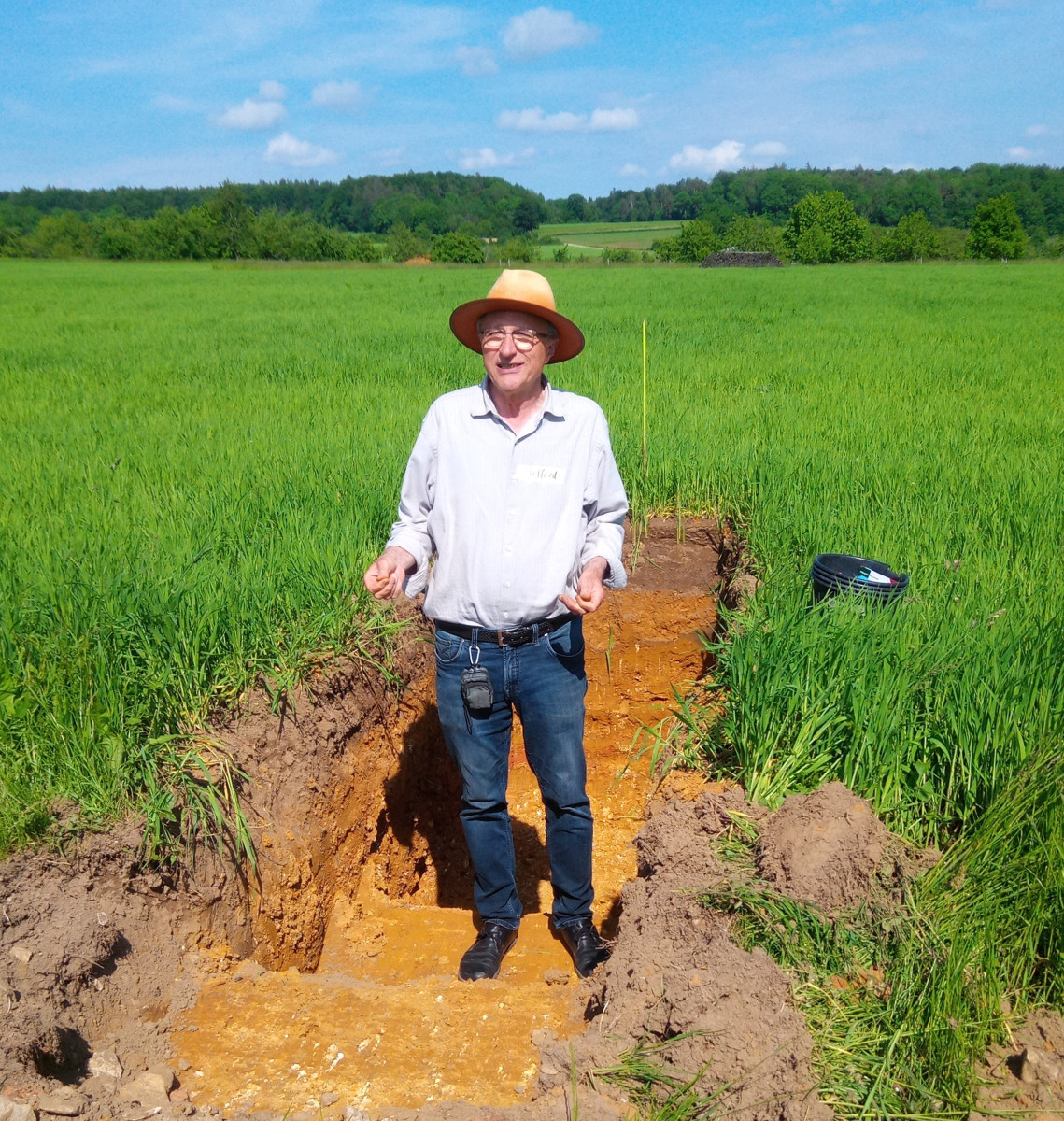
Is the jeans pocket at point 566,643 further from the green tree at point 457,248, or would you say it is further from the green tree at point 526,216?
the green tree at point 526,216

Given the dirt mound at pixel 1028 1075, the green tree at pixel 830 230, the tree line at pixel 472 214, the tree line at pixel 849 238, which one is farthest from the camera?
the green tree at pixel 830 230

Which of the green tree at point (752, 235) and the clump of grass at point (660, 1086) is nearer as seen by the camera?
the clump of grass at point (660, 1086)

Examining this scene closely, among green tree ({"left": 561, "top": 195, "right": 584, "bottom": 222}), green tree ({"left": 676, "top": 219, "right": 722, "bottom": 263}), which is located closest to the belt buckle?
green tree ({"left": 676, "top": 219, "right": 722, "bottom": 263})

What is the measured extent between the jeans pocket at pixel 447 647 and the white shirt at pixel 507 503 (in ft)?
0.20

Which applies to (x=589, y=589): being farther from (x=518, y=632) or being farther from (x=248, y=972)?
(x=248, y=972)

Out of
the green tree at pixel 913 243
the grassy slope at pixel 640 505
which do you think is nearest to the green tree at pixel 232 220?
the green tree at pixel 913 243

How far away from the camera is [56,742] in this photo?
2.76 meters

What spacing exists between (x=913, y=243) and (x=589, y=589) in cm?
7797

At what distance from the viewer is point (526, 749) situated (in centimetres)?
284

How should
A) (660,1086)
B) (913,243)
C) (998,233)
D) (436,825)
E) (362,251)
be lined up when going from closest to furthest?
1. (660,1086)
2. (436,825)
3. (362,251)
4. (998,233)
5. (913,243)

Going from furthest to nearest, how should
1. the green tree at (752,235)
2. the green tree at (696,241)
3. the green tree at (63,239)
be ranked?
1. the green tree at (752,235)
2. the green tree at (696,241)
3. the green tree at (63,239)

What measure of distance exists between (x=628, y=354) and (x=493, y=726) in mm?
9179

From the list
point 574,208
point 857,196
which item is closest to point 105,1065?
point 857,196

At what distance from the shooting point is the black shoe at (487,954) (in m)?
2.84
